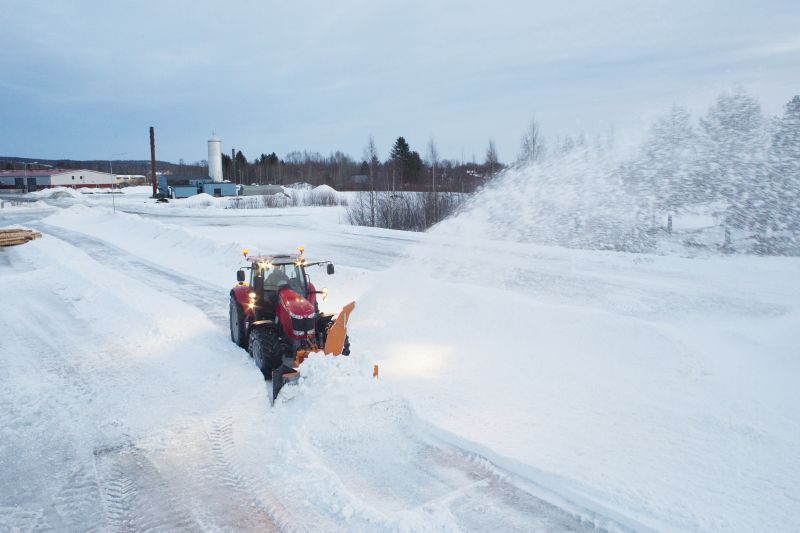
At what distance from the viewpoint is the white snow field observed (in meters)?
5.31

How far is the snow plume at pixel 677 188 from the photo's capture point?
66.5ft

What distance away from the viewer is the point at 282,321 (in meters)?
8.71

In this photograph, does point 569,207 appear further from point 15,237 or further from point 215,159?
point 215,159

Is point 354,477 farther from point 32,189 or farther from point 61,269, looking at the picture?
point 32,189

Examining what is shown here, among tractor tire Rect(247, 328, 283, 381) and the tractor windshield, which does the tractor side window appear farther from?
tractor tire Rect(247, 328, 283, 381)

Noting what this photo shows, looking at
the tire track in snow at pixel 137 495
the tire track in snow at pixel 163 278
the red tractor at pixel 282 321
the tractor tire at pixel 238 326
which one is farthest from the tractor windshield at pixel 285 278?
the tire track in snow at pixel 137 495

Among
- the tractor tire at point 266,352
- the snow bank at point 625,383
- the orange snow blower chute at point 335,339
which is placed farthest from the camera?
the tractor tire at point 266,352

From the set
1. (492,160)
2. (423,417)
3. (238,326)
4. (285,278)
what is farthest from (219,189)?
(423,417)

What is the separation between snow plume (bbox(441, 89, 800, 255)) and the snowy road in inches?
695

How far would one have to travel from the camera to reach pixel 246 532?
5008mm

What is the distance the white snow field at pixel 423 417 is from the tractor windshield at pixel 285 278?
153 centimetres

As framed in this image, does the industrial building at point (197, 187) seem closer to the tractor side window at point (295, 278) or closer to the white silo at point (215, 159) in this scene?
the white silo at point (215, 159)

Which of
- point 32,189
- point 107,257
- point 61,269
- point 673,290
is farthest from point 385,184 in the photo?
A: point 32,189

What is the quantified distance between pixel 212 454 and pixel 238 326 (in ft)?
13.2
